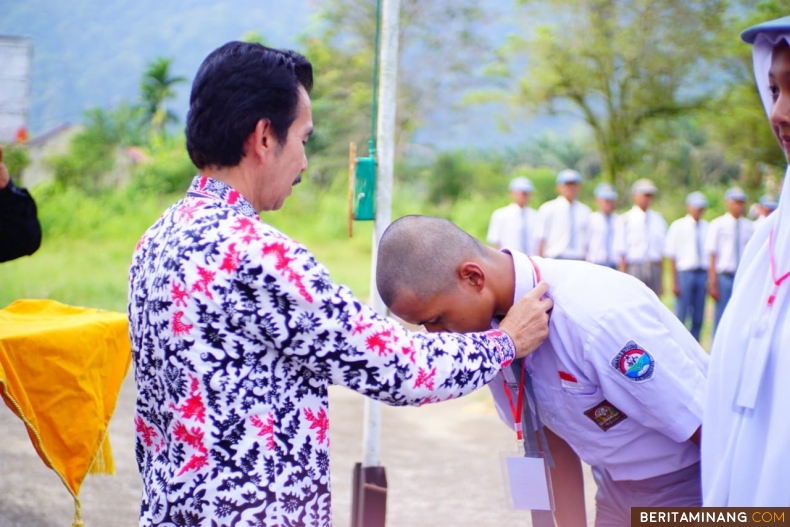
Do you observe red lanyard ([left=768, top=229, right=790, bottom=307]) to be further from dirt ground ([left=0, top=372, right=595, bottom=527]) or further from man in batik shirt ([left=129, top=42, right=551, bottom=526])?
dirt ground ([left=0, top=372, right=595, bottom=527])

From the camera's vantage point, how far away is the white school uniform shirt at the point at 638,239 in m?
10.5

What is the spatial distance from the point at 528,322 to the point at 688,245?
906 cm

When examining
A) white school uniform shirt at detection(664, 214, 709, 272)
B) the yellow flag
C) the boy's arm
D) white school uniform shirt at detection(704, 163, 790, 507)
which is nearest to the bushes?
white school uniform shirt at detection(664, 214, 709, 272)

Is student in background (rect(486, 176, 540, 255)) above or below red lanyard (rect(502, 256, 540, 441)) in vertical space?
above

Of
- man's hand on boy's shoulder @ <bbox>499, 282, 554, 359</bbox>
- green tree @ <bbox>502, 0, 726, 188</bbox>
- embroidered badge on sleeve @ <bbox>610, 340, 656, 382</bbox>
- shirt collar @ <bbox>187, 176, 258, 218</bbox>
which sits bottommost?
embroidered badge on sleeve @ <bbox>610, 340, 656, 382</bbox>

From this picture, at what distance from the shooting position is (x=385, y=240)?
216 centimetres

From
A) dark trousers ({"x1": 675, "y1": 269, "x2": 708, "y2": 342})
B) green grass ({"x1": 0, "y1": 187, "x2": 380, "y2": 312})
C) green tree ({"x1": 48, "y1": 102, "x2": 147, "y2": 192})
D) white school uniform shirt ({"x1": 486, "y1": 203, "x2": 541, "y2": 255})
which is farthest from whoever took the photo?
green tree ({"x1": 48, "y1": 102, "x2": 147, "y2": 192})

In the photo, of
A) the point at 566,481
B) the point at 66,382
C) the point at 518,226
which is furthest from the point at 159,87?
the point at 566,481

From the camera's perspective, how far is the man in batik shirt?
62.9 inches

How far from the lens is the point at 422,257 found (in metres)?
2.05

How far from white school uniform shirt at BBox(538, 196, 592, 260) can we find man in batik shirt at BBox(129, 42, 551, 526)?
28.5 ft

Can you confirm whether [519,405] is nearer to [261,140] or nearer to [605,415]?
[605,415]

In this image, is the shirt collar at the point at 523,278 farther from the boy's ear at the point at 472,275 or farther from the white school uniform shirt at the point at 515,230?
the white school uniform shirt at the point at 515,230

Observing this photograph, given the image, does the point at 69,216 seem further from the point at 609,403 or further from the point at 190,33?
the point at 190,33
